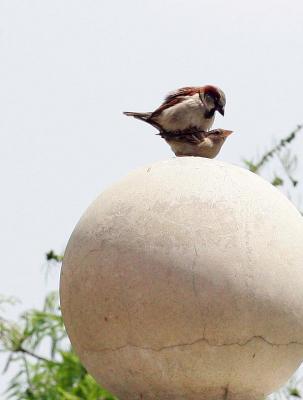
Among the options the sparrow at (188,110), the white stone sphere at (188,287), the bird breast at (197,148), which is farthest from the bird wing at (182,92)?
the white stone sphere at (188,287)

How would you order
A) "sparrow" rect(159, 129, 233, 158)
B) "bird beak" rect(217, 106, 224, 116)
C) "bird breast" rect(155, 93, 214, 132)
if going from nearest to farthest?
"sparrow" rect(159, 129, 233, 158) → "bird breast" rect(155, 93, 214, 132) → "bird beak" rect(217, 106, 224, 116)

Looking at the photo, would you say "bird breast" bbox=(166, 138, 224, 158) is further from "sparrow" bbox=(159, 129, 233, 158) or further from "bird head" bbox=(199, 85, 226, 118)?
"bird head" bbox=(199, 85, 226, 118)

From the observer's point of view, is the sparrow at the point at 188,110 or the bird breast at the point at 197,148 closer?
the bird breast at the point at 197,148

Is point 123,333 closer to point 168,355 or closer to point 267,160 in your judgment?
point 168,355

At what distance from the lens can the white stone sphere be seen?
25.5 ft

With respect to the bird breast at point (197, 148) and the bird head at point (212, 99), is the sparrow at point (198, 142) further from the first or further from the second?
the bird head at point (212, 99)

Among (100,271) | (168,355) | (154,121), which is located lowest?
(168,355)

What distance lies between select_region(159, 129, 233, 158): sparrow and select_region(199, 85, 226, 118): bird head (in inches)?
8.5

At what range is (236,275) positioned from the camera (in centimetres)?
783

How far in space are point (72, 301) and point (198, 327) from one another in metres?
0.89

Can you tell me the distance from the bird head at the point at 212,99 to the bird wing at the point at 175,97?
0.09 metres

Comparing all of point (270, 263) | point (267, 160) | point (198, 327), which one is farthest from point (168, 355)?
point (267, 160)

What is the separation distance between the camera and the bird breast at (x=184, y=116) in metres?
9.38

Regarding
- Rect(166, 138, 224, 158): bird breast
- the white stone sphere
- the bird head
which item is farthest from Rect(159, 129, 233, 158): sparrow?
the white stone sphere
